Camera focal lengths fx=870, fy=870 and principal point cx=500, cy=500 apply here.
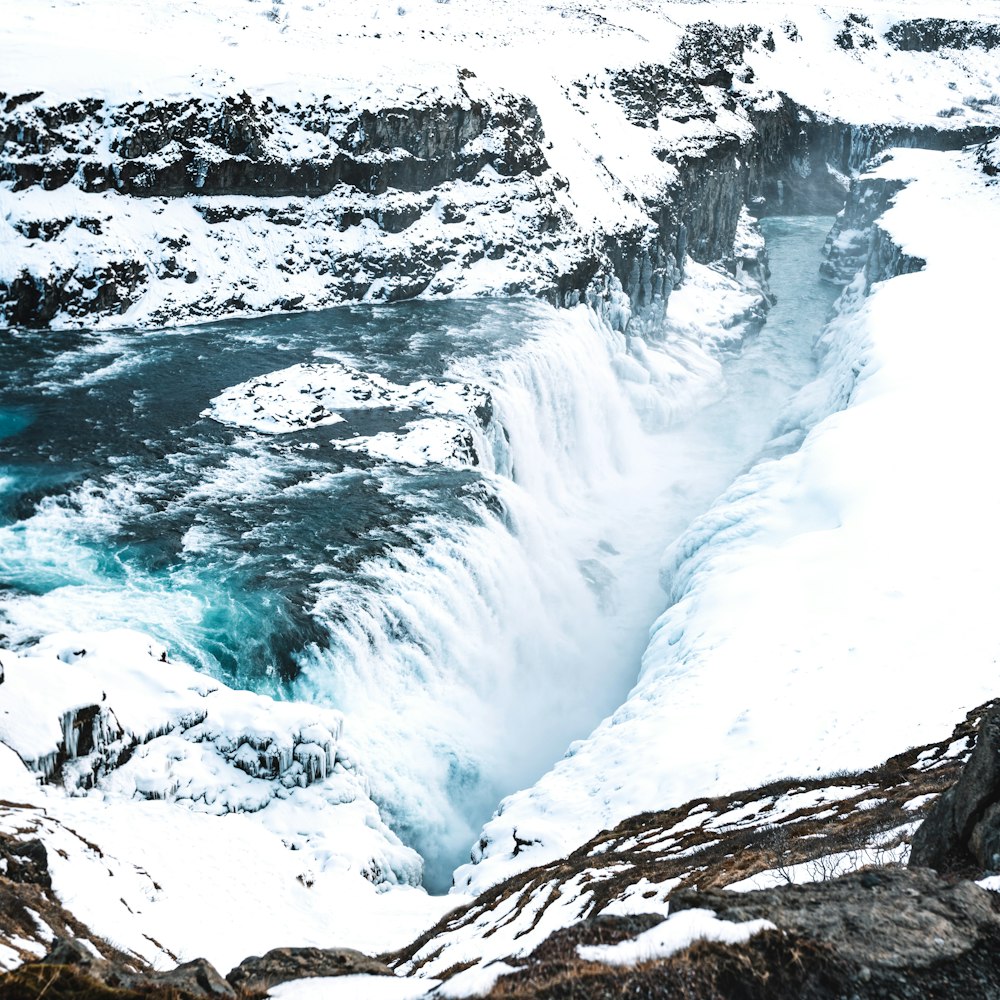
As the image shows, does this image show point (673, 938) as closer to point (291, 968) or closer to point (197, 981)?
point (291, 968)

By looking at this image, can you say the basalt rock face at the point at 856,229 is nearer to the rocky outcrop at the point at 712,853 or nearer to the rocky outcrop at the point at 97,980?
the rocky outcrop at the point at 712,853

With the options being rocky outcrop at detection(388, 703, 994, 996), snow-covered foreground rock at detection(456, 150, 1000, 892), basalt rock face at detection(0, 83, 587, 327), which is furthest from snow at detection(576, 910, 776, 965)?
basalt rock face at detection(0, 83, 587, 327)

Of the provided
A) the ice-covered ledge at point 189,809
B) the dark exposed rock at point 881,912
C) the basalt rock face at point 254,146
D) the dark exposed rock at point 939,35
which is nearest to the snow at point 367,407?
the basalt rock face at point 254,146

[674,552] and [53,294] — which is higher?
[53,294]

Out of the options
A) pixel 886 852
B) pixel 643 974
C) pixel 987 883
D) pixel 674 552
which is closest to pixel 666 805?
pixel 886 852

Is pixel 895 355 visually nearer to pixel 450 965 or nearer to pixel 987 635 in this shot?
pixel 987 635

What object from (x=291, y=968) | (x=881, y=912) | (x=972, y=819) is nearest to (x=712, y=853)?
(x=972, y=819)

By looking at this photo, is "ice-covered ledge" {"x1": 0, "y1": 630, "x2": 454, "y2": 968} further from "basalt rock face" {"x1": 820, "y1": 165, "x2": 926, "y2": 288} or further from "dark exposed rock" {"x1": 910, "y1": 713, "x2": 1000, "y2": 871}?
"basalt rock face" {"x1": 820, "y1": 165, "x2": 926, "y2": 288}

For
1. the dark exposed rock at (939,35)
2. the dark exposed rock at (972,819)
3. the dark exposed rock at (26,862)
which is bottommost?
the dark exposed rock at (26,862)
